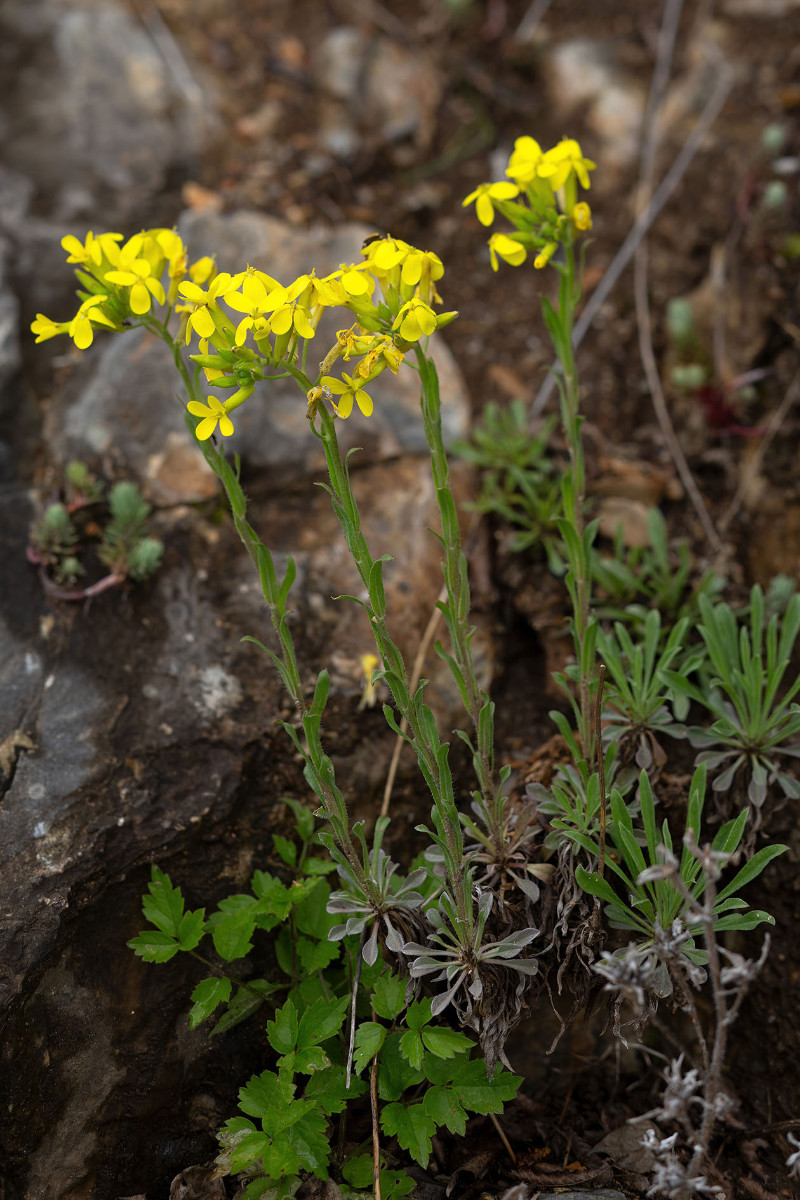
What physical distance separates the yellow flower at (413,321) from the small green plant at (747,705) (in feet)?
4.03

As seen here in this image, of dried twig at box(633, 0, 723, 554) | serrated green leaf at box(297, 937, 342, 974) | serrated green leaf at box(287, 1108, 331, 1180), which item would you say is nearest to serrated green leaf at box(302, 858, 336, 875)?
serrated green leaf at box(297, 937, 342, 974)

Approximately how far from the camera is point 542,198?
1863mm

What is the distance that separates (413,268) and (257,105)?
10.4 ft

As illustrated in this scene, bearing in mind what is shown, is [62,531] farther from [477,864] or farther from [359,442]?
[477,864]

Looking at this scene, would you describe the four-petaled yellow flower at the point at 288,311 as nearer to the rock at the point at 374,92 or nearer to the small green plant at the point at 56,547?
the small green plant at the point at 56,547

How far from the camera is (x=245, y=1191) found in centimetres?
195

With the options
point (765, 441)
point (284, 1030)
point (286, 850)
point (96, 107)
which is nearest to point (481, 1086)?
point (284, 1030)

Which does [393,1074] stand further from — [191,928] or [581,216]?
[581,216]

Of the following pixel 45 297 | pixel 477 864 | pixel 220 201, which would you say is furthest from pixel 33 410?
pixel 477 864

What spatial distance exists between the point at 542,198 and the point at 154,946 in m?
1.86

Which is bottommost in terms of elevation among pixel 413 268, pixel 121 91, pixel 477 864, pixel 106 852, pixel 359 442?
pixel 477 864

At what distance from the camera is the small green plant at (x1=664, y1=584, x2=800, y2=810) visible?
2340 mm

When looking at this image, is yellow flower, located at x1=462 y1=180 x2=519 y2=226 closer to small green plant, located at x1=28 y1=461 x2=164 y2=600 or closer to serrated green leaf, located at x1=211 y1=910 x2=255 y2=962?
small green plant, located at x1=28 y1=461 x2=164 y2=600

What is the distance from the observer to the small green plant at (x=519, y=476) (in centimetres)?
307
